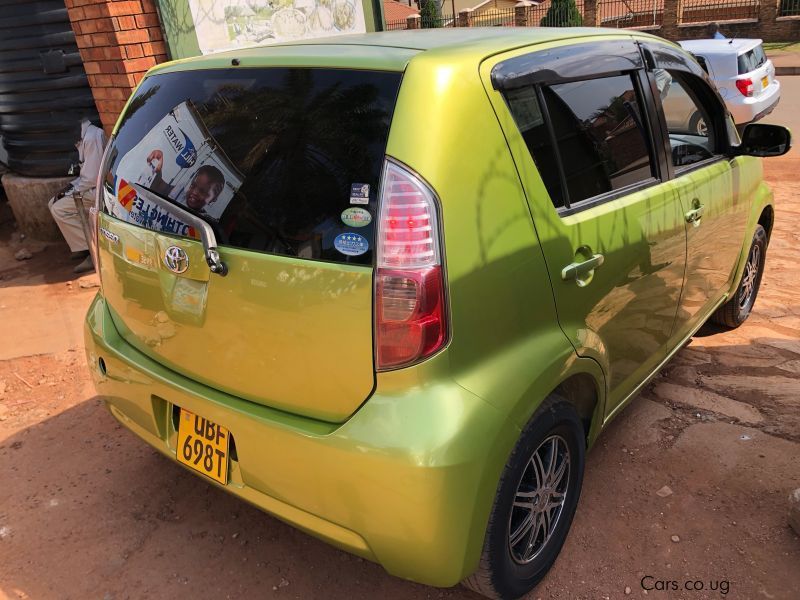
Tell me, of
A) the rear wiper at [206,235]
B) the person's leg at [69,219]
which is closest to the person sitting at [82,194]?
the person's leg at [69,219]

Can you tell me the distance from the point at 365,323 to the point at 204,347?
24.4 inches

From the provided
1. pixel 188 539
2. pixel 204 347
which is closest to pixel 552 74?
pixel 204 347

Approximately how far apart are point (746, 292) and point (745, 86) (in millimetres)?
6782

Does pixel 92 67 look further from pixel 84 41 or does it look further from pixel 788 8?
pixel 788 8

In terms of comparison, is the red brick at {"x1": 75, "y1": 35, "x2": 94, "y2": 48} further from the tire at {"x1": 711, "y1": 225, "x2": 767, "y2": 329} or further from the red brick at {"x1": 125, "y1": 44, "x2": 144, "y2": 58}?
the tire at {"x1": 711, "y1": 225, "x2": 767, "y2": 329}

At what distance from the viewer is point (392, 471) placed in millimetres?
1692

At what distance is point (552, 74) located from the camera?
2.15 m

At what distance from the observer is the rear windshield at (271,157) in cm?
177

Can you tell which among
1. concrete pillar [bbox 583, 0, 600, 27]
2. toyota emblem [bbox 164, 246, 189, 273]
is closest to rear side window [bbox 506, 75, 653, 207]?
toyota emblem [bbox 164, 246, 189, 273]

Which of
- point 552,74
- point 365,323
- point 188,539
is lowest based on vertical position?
point 188,539

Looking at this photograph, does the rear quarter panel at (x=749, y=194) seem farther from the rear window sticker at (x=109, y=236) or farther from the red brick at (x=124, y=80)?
the red brick at (x=124, y=80)

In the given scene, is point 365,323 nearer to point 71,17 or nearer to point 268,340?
point 268,340

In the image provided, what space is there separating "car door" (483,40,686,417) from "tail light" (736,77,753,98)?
26.9ft

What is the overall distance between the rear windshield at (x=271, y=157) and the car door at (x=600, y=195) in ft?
1.39
